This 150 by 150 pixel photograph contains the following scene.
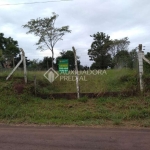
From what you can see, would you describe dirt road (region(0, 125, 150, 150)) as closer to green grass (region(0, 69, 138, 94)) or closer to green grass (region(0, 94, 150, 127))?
green grass (region(0, 94, 150, 127))

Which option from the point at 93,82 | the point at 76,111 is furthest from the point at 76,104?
the point at 93,82

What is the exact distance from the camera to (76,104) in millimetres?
8656

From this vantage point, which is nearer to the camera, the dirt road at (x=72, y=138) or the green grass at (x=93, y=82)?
the dirt road at (x=72, y=138)

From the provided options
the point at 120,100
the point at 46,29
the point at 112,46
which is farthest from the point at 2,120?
the point at 112,46

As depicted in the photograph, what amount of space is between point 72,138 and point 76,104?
3.48 m

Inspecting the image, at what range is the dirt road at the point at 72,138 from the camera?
4.54 meters

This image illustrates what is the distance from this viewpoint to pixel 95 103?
8609mm

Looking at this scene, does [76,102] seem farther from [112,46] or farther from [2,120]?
[112,46]

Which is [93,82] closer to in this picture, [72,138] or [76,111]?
[76,111]

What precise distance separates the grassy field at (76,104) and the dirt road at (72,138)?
84cm

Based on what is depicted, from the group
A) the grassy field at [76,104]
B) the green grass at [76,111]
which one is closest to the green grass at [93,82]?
the grassy field at [76,104]

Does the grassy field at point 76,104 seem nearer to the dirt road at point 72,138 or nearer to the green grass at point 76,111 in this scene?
the green grass at point 76,111

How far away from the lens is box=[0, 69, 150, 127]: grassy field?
725 centimetres

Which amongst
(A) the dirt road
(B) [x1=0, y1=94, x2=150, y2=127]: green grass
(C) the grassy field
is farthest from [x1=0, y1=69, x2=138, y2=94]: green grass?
(A) the dirt road
